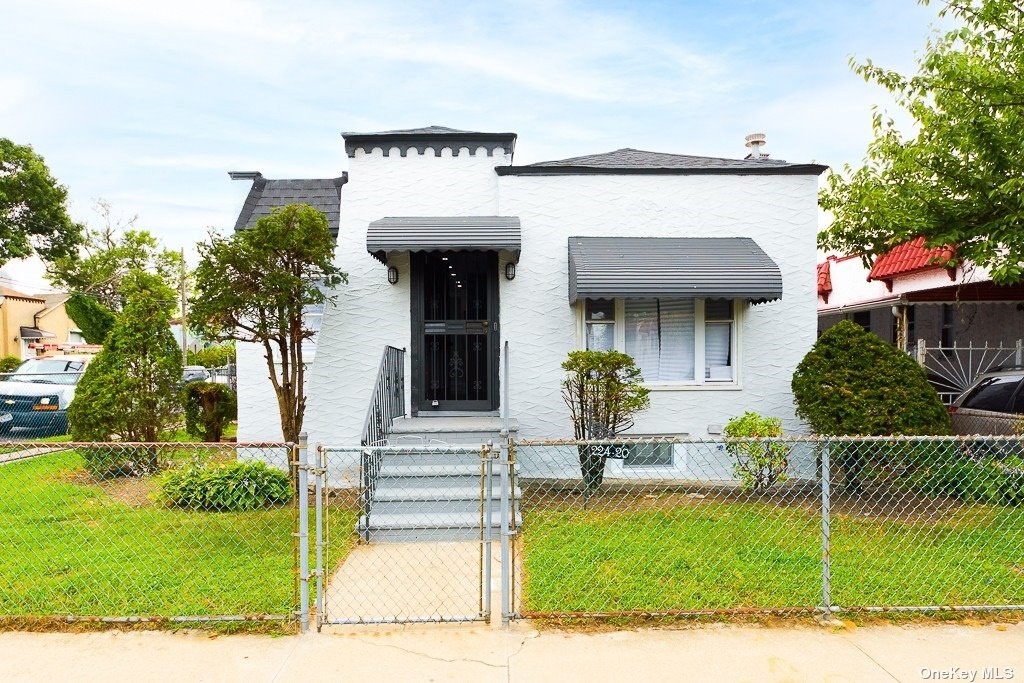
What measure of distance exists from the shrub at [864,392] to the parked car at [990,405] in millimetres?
1954

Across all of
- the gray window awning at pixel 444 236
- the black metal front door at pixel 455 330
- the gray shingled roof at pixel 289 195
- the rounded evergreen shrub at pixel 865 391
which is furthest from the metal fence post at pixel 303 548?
the rounded evergreen shrub at pixel 865 391

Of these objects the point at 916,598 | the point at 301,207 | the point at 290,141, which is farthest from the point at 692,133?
the point at 916,598

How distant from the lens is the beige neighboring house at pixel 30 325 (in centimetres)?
3703

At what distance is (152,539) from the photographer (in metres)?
6.18


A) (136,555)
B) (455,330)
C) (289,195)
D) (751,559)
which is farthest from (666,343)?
(136,555)

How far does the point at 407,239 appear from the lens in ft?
26.4

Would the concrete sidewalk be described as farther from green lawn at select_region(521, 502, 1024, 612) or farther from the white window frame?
the white window frame

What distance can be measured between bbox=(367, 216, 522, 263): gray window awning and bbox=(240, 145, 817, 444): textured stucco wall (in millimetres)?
694

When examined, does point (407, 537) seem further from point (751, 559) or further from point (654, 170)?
point (654, 170)

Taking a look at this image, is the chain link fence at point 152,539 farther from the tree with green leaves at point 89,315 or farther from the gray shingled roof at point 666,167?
the tree with green leaves at point 89,315

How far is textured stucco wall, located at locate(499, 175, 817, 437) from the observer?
349 inches

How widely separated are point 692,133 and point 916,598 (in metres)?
13.3

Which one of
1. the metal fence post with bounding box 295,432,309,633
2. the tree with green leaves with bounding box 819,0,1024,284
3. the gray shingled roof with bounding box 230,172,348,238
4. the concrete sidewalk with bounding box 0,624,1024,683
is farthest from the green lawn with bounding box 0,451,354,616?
the tree with green leaves with bounding box 819,0,1024,284

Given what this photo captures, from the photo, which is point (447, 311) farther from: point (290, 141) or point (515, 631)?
point (290, 141)
